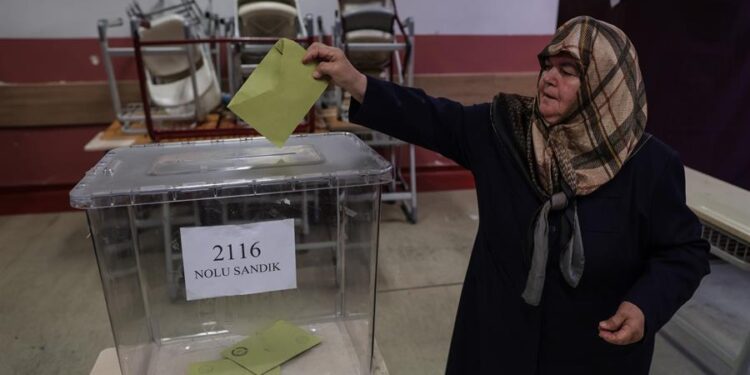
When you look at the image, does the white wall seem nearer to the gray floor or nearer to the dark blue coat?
the gray floor

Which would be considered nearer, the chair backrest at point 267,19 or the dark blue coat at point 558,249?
the dark blue coat at point 558,249

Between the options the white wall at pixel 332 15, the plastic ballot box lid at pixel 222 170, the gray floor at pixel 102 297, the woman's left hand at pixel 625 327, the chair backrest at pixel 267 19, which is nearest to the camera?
the plastic ballot box lid at pixel 222 170

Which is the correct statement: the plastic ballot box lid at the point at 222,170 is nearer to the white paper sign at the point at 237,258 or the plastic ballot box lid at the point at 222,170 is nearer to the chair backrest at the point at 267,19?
the white paper sign at the point at 237,258

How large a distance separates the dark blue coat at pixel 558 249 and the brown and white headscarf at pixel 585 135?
1.2 inches

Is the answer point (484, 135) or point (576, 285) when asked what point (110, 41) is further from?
point (576, 285)

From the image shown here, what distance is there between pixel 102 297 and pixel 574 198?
2.08 meters

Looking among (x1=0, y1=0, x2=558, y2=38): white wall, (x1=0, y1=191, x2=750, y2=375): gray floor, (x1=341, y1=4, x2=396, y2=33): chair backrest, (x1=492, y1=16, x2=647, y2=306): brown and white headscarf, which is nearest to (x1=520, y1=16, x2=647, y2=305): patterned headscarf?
(x1=492, y1=16, x2=647, y2=306): brown and white headscarf

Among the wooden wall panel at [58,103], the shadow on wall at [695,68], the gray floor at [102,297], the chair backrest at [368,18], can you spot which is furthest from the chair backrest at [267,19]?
the shadow on wall at [695,68]

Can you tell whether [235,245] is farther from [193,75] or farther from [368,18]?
[368,18]

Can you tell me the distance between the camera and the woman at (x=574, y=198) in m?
0.89

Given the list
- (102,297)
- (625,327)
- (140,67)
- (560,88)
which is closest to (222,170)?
(560,88)

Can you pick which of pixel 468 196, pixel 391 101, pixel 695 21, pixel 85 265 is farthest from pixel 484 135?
pixel 468 196

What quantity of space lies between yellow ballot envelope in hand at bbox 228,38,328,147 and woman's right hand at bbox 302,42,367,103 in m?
0.01

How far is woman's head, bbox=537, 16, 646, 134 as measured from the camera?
2.90 feet
